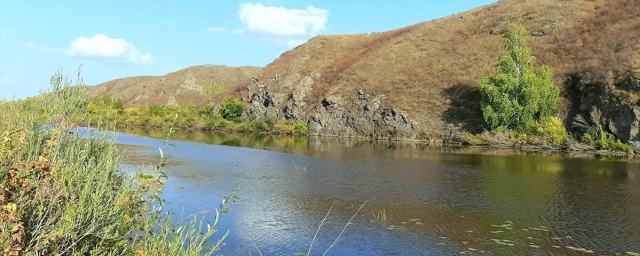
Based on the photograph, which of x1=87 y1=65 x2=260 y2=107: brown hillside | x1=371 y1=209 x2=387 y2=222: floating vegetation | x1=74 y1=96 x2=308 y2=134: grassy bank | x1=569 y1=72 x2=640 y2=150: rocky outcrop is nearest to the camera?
x1=371 y1=209 x2=387 y2=222: floating vegetation

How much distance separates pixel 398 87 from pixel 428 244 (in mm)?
55360

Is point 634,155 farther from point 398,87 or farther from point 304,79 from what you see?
point 304,79

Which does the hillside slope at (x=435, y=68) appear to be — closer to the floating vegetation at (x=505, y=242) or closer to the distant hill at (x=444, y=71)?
the distant hill at (x=444, y=71)

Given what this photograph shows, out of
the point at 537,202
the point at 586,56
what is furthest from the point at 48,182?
the point at 586,56

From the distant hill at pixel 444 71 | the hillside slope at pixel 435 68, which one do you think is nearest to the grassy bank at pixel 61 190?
the distant hill at pixel 444 71

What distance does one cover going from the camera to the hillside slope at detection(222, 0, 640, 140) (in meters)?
55.4

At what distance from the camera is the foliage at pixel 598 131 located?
137 feet

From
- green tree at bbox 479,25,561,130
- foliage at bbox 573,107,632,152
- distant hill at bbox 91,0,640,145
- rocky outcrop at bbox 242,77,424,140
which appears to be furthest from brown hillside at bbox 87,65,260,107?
foliage at bbox 573,107,632,152

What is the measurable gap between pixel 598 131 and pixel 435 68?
27.6 m

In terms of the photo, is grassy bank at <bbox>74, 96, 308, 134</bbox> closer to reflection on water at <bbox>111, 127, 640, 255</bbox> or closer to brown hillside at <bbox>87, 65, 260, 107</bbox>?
brown hillside at <bbox>87, 65, 260, 107</bbox>

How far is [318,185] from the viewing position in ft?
68.1

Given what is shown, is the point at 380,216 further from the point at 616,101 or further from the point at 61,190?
the point at 616,101

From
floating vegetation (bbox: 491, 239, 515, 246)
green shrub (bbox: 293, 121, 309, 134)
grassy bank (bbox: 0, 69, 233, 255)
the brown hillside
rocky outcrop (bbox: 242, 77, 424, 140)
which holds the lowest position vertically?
floating vegetation (bbox: 491, 239, 515, 246)

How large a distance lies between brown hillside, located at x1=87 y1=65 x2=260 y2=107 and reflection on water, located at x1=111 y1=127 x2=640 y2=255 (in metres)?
102
